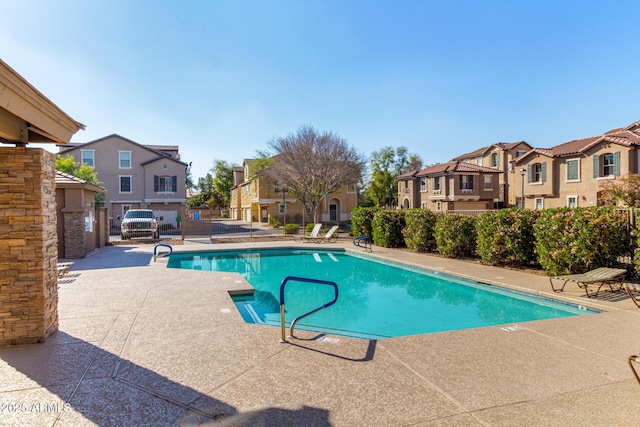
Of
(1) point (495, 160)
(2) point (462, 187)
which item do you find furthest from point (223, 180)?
(1) point (495, 160)

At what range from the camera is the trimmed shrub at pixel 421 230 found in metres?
16.8

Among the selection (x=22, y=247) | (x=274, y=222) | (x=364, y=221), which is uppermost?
(x=22, y=247)

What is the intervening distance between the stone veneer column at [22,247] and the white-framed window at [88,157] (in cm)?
3341

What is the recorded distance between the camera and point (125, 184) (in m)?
35.0

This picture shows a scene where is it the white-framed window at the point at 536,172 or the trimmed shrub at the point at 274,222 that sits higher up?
the white-framed window at the point at 536,172

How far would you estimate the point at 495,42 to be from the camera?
52.1ft

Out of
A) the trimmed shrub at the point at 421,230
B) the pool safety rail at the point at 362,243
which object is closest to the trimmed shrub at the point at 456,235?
the trimmed shrub at the point at 421,230

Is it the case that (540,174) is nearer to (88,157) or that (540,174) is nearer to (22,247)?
(22,247)

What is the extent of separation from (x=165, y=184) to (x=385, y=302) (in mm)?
30663

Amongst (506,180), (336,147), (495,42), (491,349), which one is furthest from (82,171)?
(506,180)

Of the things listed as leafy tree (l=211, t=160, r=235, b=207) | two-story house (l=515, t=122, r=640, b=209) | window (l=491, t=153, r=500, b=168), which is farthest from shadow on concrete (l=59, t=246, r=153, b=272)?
leafy tree (l=211, t=160, r=235, b=207)

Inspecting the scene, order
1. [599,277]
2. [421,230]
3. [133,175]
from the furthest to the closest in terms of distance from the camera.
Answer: [133,175], [421,230], [599,277]

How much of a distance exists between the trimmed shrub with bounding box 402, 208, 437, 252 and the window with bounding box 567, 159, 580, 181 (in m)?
17.2

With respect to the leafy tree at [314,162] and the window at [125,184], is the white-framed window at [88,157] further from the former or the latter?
the leafy tree at [314,162]
